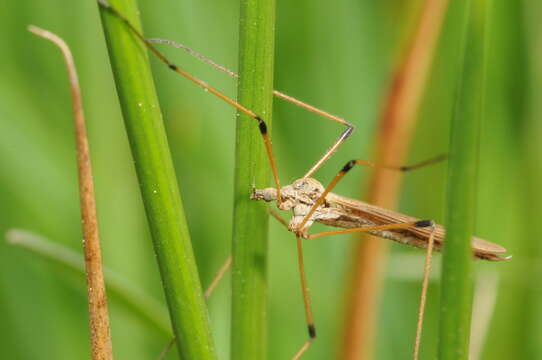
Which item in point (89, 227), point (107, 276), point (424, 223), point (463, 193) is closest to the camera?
point (463, 193)

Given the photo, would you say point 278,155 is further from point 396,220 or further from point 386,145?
point 396,220

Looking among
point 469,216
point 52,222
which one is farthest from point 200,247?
point 469,216

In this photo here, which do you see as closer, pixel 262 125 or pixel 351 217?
pixel 262 125

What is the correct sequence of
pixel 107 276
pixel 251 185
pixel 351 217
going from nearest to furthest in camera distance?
pixel 251 185 < pixel 107 276 < pixel 351 217

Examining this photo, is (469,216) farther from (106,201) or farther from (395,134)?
(106,201)

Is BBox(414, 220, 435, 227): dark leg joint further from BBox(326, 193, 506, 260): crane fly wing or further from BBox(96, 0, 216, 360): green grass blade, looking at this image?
BBox(96, 0, 216, 360): green grass blade

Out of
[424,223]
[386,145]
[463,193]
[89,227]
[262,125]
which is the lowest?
[89,227]

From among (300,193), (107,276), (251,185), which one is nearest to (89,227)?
(251,185)
